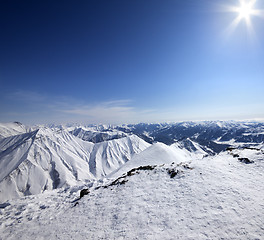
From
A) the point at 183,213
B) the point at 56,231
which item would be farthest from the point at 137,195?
the point at 56,231

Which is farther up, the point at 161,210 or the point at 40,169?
the point at 161,210

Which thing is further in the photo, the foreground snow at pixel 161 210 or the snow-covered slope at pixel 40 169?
the snow-covered slope at pixel 40 169

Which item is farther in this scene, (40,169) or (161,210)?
(40,169)

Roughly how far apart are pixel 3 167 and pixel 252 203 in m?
212

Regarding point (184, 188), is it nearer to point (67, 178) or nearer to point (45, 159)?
point (67, 178)

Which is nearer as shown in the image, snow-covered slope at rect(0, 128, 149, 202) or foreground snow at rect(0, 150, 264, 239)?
foreground snow at rect(0, 150, 264, 239)

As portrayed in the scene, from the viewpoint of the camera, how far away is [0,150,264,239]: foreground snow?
8.04 m

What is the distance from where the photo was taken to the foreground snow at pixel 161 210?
8.04 m

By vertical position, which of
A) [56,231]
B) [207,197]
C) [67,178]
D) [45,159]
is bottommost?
[67,178]

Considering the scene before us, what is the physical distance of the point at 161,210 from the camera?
10.1 metres

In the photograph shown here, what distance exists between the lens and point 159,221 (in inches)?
357

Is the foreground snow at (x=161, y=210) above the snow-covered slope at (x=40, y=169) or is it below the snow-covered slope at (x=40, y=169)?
above

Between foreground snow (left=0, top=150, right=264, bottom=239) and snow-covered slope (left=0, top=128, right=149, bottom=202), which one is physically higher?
foreground snow (left=0, top=150, right=264, bottom=239)

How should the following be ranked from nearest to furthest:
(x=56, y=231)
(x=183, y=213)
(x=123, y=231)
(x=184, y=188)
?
(x=123, y=231) < (x=183, y=213) < (x=56, y=231) < (x=184, y=188)
